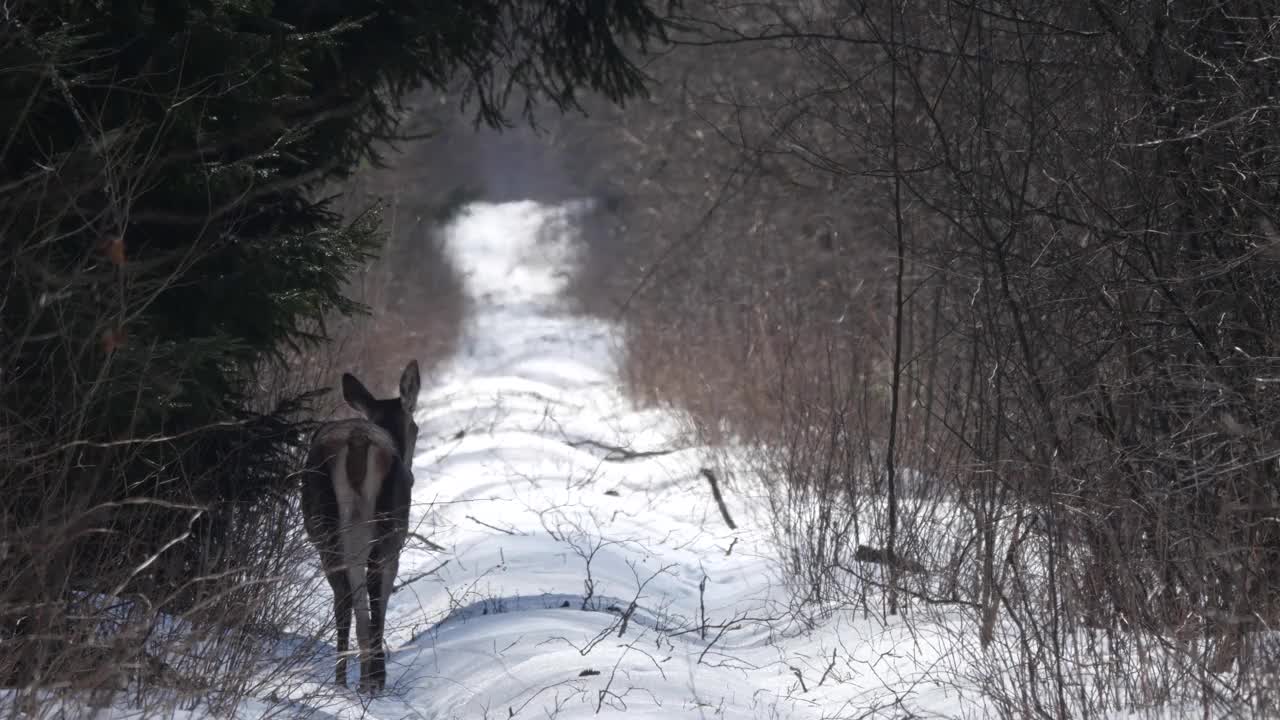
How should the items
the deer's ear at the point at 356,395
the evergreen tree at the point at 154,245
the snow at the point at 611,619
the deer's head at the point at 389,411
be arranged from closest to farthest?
the evergreen tree at the point at 154,245, the snow at the point at 611,619, the deer's head at the point at 389,411, the deer's ear at the point at 356,395

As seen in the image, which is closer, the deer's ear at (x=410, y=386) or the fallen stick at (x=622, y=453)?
the deer's ear at (x=410, y=386)

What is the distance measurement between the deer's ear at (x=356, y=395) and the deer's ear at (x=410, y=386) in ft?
0.82

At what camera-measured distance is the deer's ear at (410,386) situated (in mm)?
7957

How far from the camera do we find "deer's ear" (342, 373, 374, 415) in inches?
302

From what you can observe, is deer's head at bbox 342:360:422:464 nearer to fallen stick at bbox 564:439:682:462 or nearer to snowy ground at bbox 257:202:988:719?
snowy ground at bbox 257:202:988:719

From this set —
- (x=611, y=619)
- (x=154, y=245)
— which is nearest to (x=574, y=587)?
(x=611, y=619)

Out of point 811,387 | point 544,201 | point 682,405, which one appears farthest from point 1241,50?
point 544,201

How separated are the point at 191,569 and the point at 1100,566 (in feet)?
12.3

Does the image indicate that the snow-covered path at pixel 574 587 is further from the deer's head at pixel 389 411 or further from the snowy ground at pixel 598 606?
the deer's head at pixel 389 411

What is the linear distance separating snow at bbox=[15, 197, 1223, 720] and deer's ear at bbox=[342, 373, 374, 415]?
0.73m

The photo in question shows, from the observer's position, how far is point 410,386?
8109 mm

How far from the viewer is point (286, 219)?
6184 millimetres

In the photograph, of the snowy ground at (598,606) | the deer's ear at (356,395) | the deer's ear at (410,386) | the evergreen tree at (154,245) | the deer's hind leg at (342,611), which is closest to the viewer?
the evergreen tree at (154,245)

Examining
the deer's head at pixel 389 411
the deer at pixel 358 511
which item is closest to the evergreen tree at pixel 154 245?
the deer at pixel 358 511
